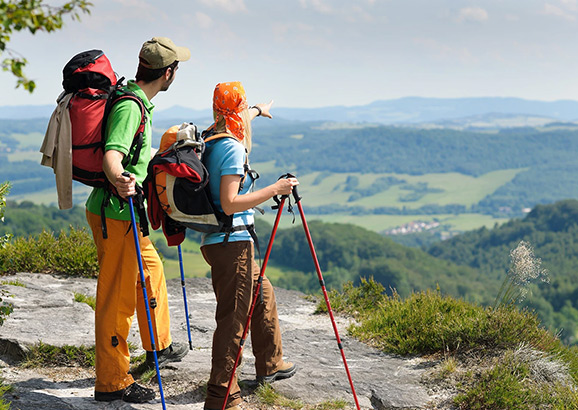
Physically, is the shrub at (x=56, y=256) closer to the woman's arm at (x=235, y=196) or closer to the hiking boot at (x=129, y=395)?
the hiking boot at (x=129, y=395)

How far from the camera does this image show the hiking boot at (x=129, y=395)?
183 inches

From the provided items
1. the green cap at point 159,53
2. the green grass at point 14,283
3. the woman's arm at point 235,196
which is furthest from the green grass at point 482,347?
the green grass at point 14,283

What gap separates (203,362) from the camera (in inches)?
221

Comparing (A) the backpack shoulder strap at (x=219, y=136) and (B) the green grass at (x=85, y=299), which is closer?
(A) the backpack shoulder strap at (x=219, y=136)

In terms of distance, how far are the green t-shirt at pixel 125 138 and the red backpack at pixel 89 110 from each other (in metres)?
0.06

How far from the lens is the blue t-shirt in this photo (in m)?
4.07

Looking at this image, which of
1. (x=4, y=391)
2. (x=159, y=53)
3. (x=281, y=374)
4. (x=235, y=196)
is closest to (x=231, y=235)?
(x=235, y=196)

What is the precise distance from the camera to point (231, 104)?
13.9 feet

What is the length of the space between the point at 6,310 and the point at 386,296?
15.9ft

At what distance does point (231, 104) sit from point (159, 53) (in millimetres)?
684

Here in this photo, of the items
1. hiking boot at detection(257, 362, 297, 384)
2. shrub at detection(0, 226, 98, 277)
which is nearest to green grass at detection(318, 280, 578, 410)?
hiking boot at detection(257, 362, 297, 384)

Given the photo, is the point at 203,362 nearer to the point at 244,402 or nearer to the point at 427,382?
the point at 244,402

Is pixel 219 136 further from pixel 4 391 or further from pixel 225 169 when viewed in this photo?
pixel 4 391

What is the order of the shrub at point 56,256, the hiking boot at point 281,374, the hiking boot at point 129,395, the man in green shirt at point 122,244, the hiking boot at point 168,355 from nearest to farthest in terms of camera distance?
1. the man in green shirt at point 122,244
2. the hiking boot at point 129,395
3. the hiking boot at point 281,374
4. the hiking boot at point 168,355
5. the shrub at point 56,256
